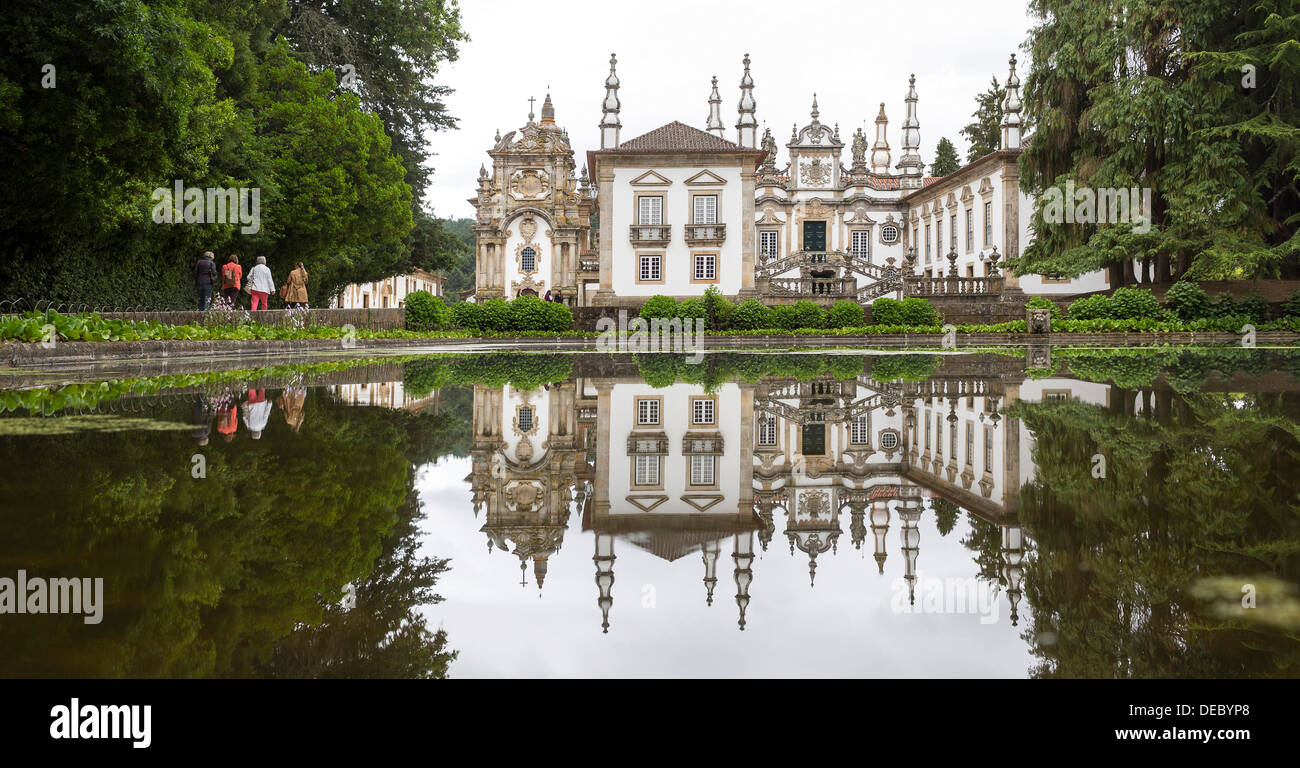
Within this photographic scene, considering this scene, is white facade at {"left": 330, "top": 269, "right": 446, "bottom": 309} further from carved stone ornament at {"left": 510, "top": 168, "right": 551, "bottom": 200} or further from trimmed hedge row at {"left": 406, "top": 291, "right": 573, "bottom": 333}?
trimmed hedge row at {"left": 406, "top": 291, "right": 573, "bottom": 333}

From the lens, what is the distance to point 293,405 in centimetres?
593

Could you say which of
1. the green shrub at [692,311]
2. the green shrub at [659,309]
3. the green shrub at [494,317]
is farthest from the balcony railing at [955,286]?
the green shrub at [494,317]

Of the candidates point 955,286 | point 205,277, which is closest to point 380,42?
point 205,277

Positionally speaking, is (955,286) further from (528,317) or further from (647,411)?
(647,411)

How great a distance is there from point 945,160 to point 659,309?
37.1 metres

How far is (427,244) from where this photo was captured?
3472 centimetres

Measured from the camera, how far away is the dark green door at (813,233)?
150 feet

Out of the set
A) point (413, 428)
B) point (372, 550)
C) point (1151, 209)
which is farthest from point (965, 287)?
point (372, 550)

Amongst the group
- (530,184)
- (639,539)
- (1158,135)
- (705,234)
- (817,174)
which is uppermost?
(530,184)

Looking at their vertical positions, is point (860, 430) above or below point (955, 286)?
below

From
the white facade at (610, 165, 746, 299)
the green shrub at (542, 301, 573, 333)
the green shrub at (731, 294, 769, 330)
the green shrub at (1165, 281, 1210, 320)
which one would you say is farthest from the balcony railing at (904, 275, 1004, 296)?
the green shrub at (542, 301, 573, 333)

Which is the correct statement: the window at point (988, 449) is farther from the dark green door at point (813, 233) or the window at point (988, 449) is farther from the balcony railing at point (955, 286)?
the dark green door at point (813, 233)

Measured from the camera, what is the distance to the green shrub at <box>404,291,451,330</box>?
81.7 ft

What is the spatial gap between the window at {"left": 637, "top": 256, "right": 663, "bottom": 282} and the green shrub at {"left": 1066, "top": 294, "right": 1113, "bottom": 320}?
16.6 meters
